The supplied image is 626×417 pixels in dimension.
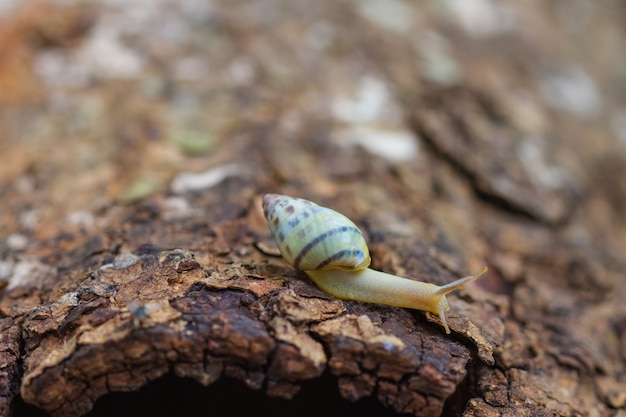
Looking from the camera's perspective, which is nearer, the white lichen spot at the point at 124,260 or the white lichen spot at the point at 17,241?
the white lichen spot at the point at 124,260

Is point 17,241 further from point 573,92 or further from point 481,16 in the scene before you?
point 573,92

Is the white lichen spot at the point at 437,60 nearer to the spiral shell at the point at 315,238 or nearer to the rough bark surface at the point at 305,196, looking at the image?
the rough bark surface at the point at 305,196

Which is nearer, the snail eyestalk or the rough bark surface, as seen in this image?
the rough bark surface

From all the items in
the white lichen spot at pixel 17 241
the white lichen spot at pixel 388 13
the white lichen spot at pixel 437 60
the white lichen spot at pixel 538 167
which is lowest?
the white lichen spot at pixel 17 241

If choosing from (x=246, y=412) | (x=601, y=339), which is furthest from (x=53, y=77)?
(x=601, y=339)

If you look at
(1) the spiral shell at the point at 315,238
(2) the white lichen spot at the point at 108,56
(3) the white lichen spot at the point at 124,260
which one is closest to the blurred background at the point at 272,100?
(2) the white lichen spot at the point at 108,56

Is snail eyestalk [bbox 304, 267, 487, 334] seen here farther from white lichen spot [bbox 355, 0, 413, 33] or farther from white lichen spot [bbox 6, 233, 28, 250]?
white lichen spot [bbox 355, 0, 413, 33]

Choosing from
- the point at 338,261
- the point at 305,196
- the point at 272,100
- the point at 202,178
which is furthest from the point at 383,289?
the point at 272,100

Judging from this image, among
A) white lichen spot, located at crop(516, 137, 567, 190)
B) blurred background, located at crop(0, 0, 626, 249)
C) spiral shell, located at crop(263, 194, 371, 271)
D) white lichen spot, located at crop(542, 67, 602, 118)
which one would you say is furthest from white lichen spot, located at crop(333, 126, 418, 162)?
white lichen spot, located at crop(542, 67, 602, 118)
